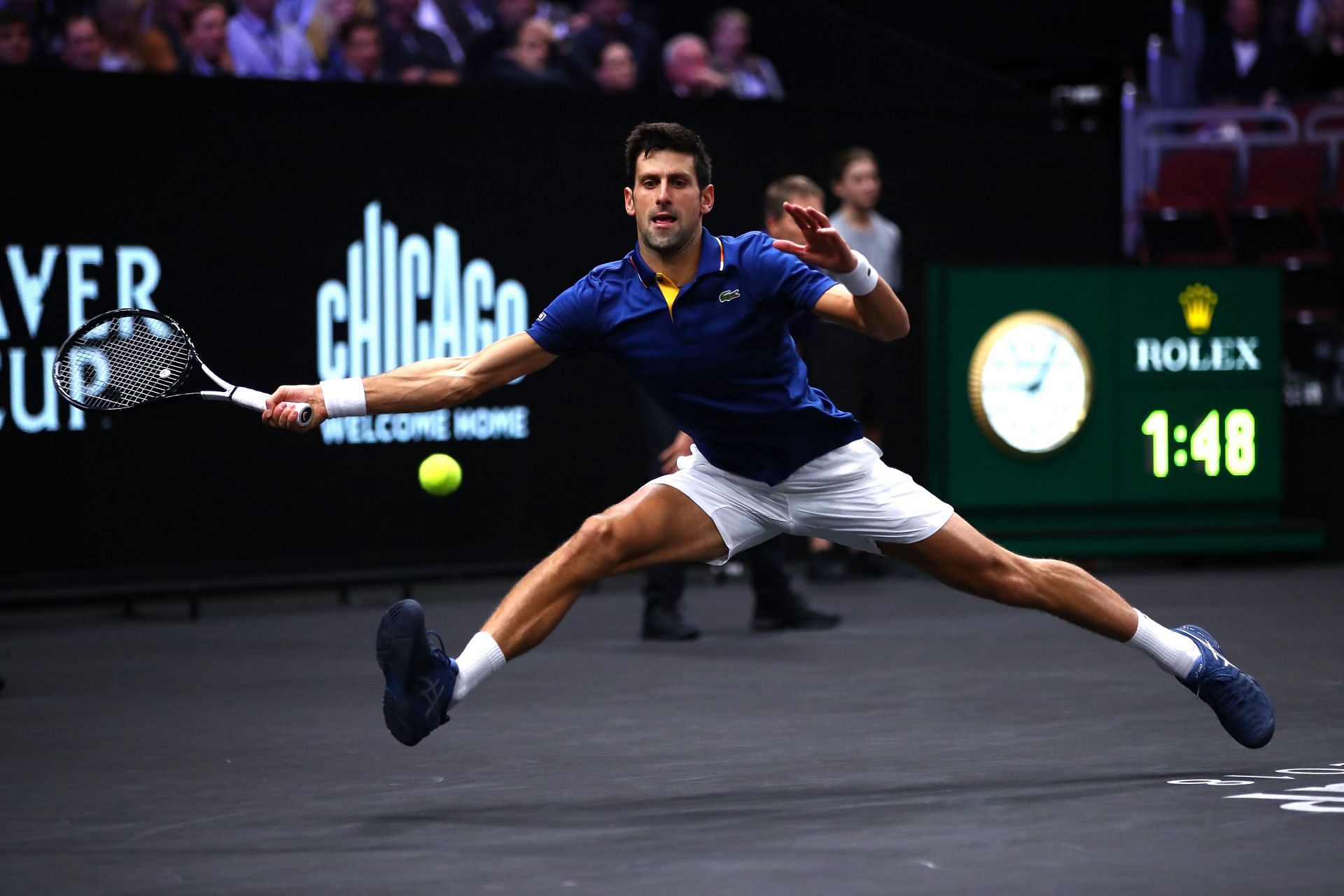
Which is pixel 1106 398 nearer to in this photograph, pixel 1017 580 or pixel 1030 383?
pixel 1030 383

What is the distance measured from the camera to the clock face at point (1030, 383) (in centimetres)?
1059

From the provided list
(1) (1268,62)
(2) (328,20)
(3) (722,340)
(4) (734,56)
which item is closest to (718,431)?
(3) (722,340)

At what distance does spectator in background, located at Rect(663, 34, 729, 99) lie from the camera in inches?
490

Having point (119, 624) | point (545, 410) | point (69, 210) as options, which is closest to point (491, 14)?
point (545, 410)

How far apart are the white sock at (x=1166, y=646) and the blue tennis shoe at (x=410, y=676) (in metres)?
1.87

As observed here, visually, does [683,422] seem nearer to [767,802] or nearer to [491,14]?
[767,802]

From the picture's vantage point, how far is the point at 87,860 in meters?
4.38

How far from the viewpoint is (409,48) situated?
38.3 feet

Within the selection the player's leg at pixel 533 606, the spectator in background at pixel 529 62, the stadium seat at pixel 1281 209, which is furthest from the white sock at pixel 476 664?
the stadium seat at pixel 1281 209

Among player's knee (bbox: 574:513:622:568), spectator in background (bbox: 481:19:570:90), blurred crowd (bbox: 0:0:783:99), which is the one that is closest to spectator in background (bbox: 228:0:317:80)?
blurred crowd (bbox: 0:0:783:99)

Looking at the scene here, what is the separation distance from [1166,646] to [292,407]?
238 cm

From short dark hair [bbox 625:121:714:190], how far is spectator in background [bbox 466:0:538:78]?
23.2 feet

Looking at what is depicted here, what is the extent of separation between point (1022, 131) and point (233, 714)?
7.28 meters

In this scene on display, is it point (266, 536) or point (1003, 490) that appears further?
point (1003, 490)
